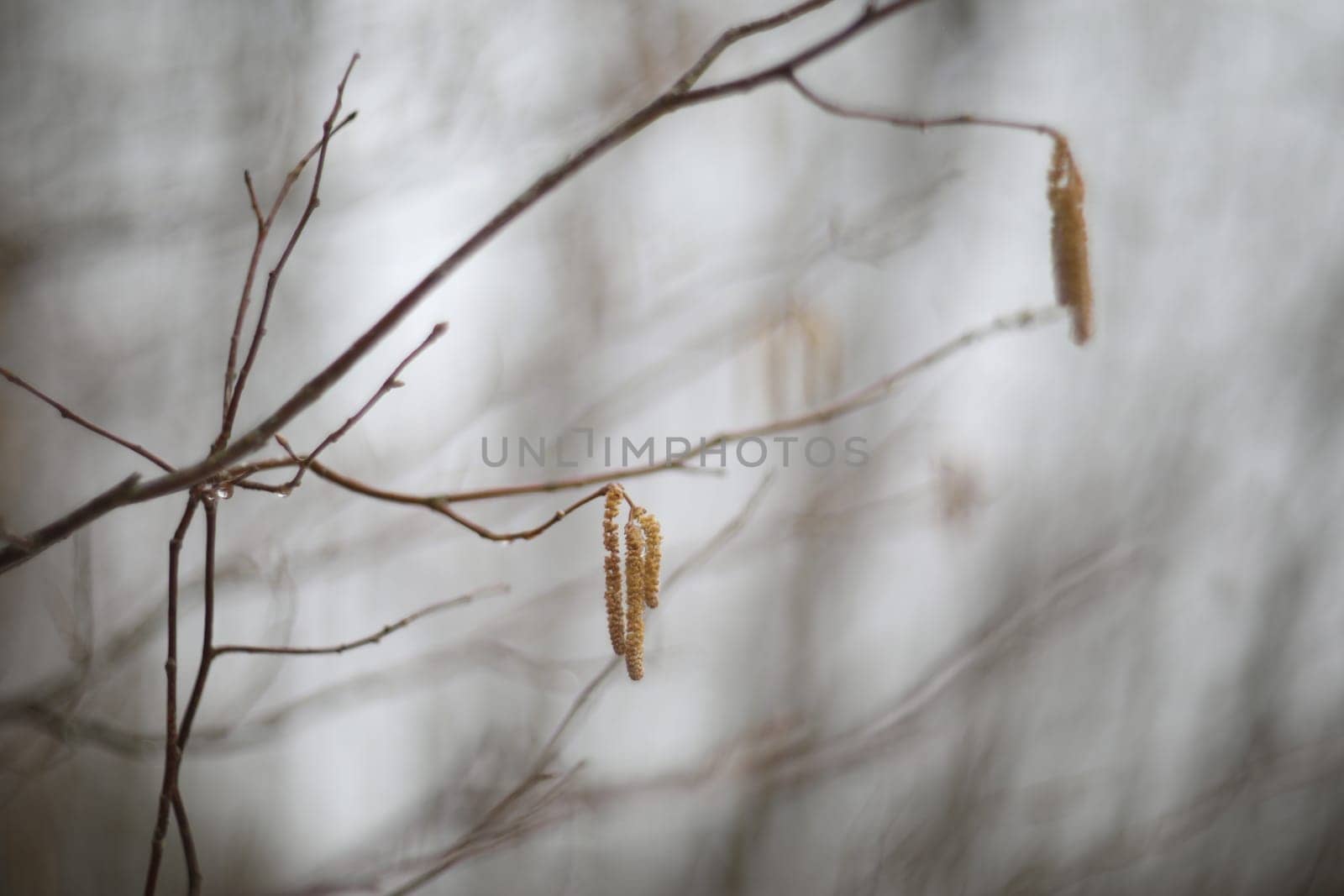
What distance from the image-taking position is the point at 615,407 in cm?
122

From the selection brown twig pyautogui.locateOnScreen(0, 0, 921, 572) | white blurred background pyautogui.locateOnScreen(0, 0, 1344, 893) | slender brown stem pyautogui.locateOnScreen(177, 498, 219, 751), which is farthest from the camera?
white blurred background pyautogui.locateOnScreen(0, 0, 1344, 893)

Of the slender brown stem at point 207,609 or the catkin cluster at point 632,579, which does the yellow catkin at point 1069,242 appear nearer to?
the catkin cluster at point 632,579

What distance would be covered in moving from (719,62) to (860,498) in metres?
0.72

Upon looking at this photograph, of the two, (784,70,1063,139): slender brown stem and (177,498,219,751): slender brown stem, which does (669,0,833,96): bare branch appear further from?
(177,498,219,751): slender brown stem

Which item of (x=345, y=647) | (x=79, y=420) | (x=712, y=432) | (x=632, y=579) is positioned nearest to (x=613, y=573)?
(x=632, y=579)

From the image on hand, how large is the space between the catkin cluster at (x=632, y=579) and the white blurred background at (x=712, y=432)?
1.25 ft

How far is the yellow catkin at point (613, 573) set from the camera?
1.36ft

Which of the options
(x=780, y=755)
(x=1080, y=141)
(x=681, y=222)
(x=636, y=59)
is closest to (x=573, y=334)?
(x=681, y=222)

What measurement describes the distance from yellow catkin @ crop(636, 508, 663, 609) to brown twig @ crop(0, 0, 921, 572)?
0.19 m

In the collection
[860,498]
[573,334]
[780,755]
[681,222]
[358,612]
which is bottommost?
[780,755]

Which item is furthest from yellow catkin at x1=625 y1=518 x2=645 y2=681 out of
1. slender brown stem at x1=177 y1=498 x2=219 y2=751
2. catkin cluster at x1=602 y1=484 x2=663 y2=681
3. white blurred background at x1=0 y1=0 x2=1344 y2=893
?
white blurred background at x1=0 y1=0 x2=1344 y2=893

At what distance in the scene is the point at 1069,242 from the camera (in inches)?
17.1

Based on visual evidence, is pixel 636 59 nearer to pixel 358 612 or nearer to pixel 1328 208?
pixel 358 612

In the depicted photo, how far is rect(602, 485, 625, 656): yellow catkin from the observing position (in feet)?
1.36
